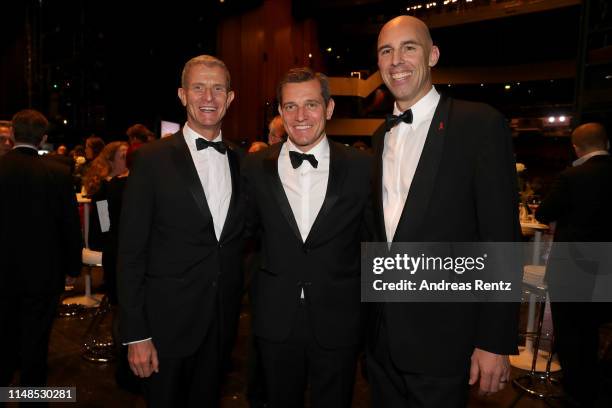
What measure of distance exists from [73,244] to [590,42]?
5.71 metres

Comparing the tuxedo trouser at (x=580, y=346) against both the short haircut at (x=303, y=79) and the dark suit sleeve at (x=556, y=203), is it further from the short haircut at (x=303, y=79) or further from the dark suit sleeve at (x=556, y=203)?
the short haircut at (x=303, y=79)

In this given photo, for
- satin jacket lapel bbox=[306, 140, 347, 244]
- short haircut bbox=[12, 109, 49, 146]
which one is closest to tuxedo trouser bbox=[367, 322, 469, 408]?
satin jacket lapel bbox=[306, 140, 347, 244]

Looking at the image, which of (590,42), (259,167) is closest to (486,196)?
(259,167)

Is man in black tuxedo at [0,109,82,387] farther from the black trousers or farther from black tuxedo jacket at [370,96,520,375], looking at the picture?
black tuxedo jacket at [370,96,520,375]

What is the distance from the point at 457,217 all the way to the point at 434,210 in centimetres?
9

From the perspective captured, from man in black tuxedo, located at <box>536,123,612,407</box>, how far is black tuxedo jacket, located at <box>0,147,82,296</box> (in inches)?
145

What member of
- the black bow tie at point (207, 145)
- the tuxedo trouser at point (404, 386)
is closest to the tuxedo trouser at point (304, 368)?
the tuxedo trouser at point (404, 386)

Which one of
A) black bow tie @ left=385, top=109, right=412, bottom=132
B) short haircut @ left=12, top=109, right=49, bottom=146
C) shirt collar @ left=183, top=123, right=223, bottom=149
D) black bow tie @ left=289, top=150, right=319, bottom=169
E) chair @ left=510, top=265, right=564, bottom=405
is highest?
short haircut @ left=12, top=109, right=49, bottom=146

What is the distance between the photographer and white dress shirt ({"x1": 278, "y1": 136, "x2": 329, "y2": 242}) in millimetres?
2176

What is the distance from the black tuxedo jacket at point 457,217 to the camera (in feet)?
5.24

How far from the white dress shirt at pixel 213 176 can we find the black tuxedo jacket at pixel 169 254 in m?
0.07

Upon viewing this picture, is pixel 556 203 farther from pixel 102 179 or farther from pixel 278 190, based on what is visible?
pixel 102 179

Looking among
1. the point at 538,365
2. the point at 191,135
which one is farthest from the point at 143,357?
the point at 538,365

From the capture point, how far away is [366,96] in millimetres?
24516
